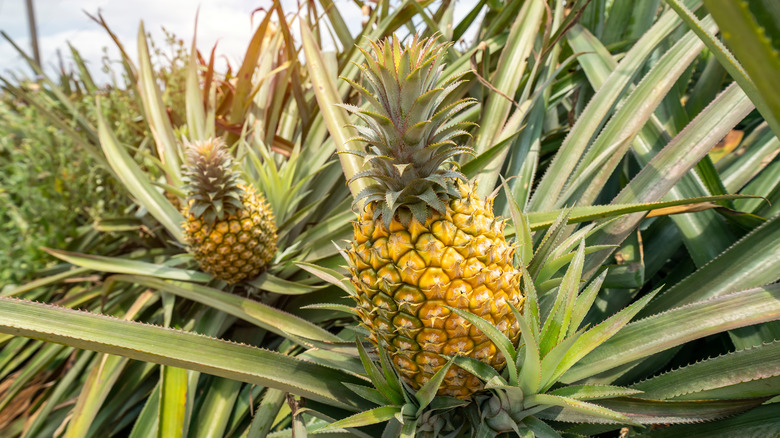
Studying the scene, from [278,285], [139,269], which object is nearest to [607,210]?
[278,285]

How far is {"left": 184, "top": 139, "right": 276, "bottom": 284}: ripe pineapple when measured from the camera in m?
1.49

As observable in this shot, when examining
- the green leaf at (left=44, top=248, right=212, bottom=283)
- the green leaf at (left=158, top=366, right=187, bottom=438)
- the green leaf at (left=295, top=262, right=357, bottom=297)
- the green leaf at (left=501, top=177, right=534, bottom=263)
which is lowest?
the green leaf at (left=158, top=366, right=187, bottom=438)

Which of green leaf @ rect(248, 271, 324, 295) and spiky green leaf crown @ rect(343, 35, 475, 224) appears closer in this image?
spiky green leaf crown @ rect(343, 35, 475, 224)

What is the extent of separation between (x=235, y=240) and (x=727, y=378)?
1.50 meters

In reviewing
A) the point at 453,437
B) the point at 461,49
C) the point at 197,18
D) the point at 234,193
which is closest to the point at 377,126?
the point at 453,437

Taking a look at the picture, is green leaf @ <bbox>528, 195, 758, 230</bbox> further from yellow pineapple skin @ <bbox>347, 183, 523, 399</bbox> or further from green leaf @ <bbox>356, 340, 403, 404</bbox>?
green leaf @ <bbox>356, 340, 403, 404</bbox>

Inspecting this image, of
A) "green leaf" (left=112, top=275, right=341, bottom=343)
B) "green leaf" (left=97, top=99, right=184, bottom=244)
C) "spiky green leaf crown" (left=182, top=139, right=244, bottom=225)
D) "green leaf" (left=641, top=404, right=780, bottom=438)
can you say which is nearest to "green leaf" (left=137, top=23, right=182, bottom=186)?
"green leaf" (left=97, top=99, right=184, bottom=244)

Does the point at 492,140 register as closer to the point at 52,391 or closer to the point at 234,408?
the point at 234,408

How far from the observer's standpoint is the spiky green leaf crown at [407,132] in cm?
79

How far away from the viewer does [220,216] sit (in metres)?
1.51

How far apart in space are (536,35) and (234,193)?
1366 millimetres

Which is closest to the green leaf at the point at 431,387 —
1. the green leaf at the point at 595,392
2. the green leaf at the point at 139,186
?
the green leaf at the point at 595,392

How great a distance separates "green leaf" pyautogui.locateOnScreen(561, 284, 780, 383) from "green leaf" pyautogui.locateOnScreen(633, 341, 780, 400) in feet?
0.23

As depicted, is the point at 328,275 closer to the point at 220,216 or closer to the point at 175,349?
the point at 175,349
